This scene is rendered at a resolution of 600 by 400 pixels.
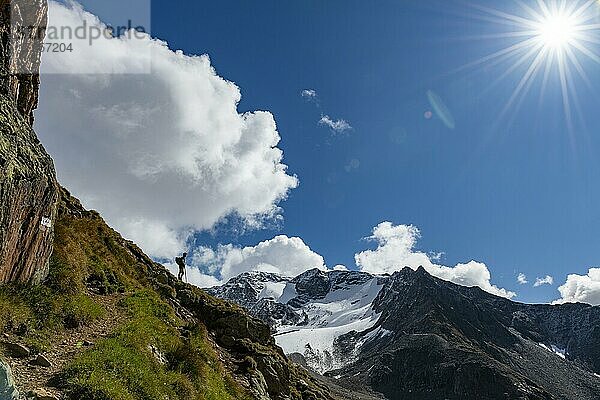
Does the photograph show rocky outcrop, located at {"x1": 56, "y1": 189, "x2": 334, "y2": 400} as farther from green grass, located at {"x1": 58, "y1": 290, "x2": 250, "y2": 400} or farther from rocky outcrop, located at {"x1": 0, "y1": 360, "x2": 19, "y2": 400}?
rocky outcrop, located at {"x1": 0, "y1": 360, "x2": 19, "y2": 400}

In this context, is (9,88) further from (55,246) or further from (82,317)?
(82,317)

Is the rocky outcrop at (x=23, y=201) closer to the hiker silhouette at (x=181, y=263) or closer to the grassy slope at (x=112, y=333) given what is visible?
the grassy slope at (x=112, y=333)

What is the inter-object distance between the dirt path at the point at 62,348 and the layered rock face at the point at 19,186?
→ 3.43 m

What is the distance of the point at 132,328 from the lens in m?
21.1

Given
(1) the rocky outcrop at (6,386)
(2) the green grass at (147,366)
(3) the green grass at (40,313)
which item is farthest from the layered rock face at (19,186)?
(1) the rocky outcrop at (6,386)

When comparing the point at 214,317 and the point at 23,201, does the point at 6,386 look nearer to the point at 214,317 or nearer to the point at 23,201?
the point at 23,201

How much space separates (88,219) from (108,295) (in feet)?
35.9

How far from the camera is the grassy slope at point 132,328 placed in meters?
16.4

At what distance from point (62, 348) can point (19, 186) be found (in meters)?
7.17

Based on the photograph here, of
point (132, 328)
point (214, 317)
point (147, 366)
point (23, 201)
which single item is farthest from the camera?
point (214, 317)

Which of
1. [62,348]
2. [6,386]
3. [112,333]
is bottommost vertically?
[6,386]

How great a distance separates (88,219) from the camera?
33.8 metres

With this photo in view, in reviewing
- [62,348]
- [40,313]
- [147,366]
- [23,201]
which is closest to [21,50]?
[23,201]

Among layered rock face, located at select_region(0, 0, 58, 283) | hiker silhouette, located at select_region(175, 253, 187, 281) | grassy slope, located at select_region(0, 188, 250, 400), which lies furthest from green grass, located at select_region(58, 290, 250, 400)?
hiker silhouette, located at select_region(175, 253, 187, 281)
